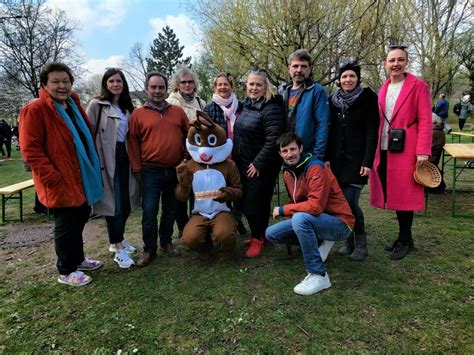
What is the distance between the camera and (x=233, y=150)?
389 centimetres

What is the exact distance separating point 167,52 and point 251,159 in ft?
147

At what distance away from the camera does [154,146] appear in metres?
3.45

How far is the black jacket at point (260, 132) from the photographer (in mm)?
3498

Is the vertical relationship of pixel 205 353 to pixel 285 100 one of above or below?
below

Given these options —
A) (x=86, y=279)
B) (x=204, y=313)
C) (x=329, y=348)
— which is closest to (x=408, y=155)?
(x=329, y=348)

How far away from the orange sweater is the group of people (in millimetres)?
11

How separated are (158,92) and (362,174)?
7.09ft

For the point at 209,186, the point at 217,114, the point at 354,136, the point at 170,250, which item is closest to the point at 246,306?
the point at 209,186

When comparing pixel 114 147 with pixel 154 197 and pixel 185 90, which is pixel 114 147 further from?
pixel 185 90

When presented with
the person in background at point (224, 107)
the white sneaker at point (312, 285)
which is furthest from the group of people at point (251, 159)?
the person in background at point (224, 107)

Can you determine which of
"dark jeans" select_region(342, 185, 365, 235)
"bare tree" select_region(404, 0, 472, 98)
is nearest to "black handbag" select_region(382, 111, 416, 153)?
"dark jeans" select_region(342, 185, 365, 235)

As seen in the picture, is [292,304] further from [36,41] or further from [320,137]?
[36,41]

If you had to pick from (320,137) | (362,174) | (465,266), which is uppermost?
(320,137)

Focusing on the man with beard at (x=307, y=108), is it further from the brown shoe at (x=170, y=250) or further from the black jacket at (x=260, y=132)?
the brown shoe at (x=170, y=250)
